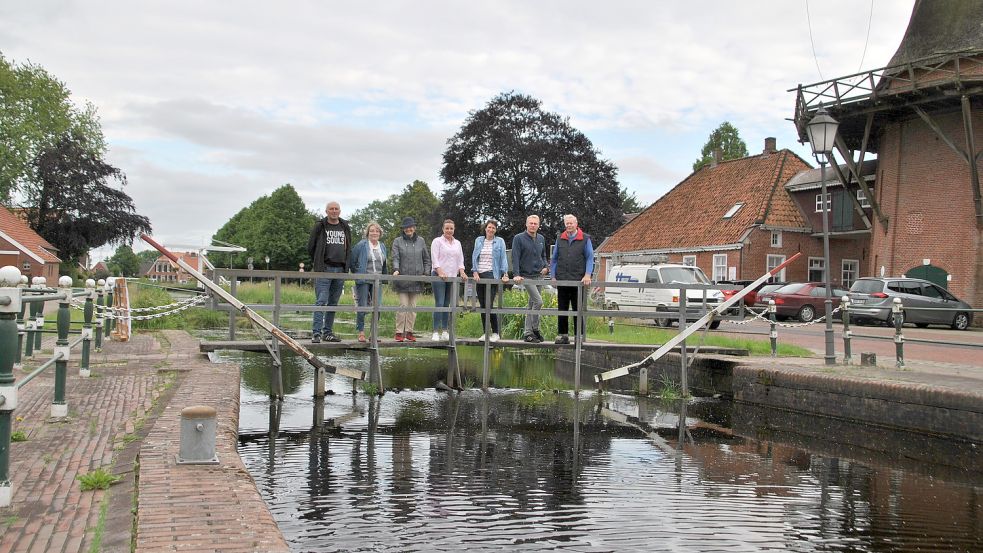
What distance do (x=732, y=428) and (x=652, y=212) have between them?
37.0 metres

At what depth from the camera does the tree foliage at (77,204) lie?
57.2 m

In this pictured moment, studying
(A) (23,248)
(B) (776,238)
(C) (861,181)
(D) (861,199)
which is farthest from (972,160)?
(A) (23,248)

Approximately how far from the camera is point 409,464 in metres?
7.09

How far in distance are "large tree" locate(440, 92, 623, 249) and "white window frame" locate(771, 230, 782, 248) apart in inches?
484

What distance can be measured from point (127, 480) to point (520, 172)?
44.4 m

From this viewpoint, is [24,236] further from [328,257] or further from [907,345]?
[907,345]

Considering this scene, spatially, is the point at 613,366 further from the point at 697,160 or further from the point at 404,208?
the point at 404,208

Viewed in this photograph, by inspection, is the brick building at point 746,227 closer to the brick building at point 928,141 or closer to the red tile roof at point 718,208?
the red tile roof at point 718,208

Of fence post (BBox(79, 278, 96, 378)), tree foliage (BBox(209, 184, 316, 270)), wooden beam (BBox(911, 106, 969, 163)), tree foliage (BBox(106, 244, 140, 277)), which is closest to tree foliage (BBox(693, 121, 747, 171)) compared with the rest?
wooden beam (BBox(911, 106, 969, 163))

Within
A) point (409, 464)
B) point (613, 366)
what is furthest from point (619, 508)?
point (613, 366)

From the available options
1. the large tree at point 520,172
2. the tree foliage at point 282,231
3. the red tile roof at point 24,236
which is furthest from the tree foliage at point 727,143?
the red tile roof at point 24,236

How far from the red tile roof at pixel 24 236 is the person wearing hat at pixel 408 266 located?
46866 millimetres

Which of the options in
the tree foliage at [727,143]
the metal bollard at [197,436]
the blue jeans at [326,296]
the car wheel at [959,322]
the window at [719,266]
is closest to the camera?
the metal bollard at [197,436]

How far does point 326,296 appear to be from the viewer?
11.5 meters
